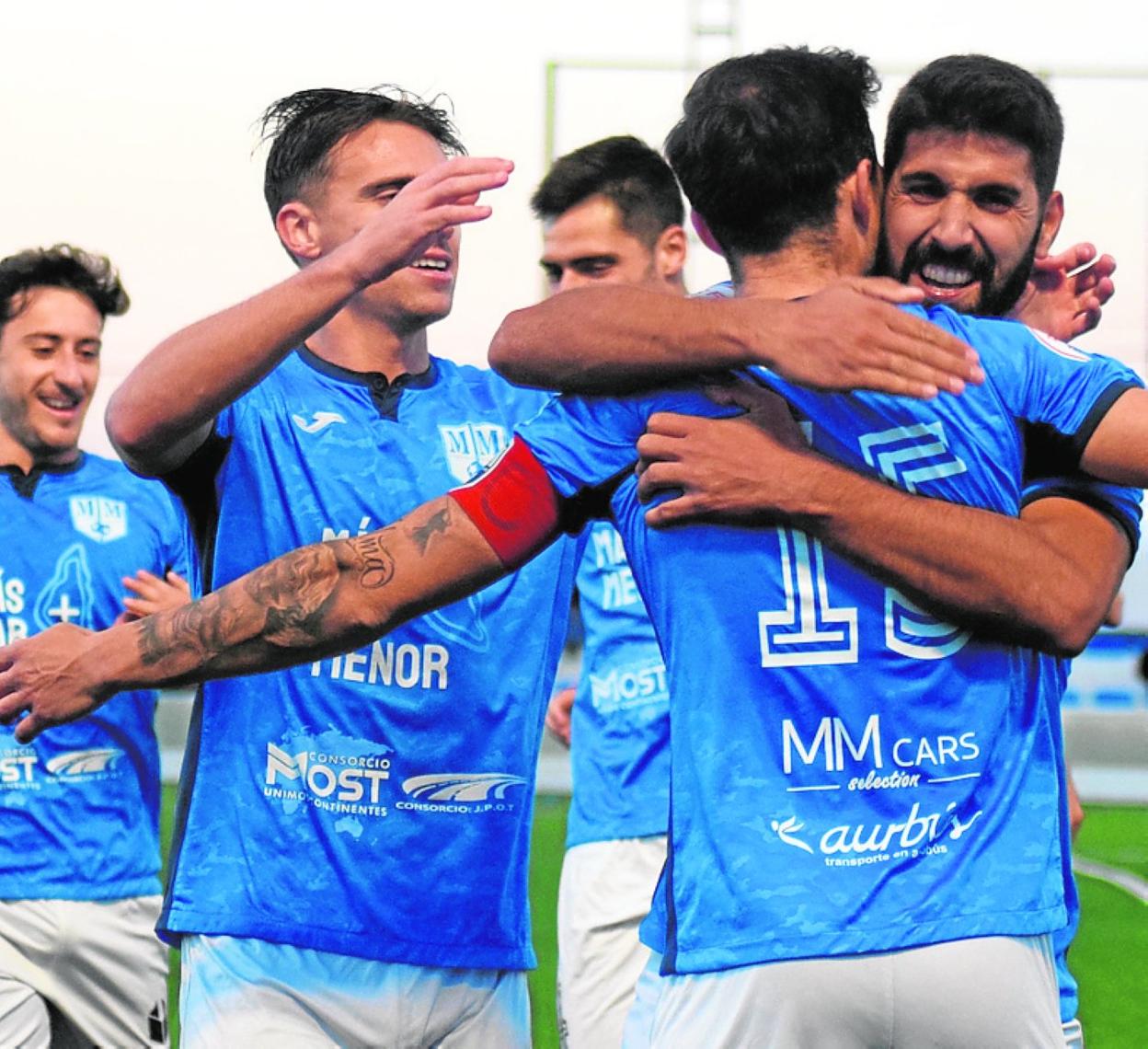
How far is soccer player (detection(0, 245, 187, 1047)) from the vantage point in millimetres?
5309

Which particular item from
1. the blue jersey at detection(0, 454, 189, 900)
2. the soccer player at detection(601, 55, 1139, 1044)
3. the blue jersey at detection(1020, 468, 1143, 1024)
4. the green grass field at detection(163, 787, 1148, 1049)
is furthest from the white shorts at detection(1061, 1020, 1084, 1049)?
the green grass field at detection(163, 787, 1148, 1049)

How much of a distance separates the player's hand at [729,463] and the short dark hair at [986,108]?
96 centimetres

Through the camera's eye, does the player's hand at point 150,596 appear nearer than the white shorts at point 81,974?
Yes

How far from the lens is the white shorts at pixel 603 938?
17.0 feet

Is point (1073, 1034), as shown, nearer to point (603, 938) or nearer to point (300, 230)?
point (603, 938)

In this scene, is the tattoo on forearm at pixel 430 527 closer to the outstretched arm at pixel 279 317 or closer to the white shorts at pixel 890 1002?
the outstretched arm at pixel 279 317

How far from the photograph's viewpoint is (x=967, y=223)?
10.6 ft

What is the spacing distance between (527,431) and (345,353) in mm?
1022

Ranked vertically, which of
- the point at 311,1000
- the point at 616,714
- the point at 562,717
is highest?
the point at 311,1000

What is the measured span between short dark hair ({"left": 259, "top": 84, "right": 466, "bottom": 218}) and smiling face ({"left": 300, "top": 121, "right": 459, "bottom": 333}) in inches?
1.1

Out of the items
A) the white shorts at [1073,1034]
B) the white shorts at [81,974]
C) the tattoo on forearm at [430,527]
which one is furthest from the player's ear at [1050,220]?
the white shorts at [81,974]

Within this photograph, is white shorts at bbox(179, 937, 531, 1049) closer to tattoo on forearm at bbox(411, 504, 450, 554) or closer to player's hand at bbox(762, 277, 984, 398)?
tattoo on forearm at bbox(411, 504, 450, 554)

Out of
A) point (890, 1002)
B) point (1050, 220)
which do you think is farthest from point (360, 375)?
point (890, 1002)

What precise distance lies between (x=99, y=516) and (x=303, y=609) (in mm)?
3120
